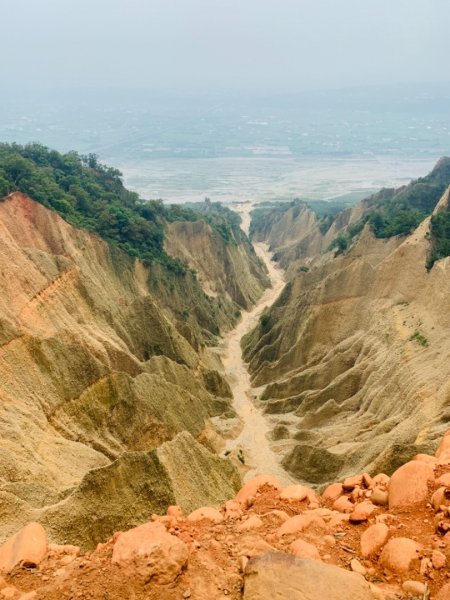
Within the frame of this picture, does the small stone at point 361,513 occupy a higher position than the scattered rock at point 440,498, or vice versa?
the scattered rock at point 440,498

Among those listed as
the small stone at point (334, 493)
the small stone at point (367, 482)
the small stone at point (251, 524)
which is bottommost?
the small stone at point (334, 493)

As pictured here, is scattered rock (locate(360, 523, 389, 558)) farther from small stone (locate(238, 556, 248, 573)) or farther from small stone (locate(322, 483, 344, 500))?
small stone (locate(322, 483, 344, 500))

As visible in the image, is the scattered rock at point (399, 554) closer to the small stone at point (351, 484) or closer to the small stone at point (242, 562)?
the small stone at point (242, 562)

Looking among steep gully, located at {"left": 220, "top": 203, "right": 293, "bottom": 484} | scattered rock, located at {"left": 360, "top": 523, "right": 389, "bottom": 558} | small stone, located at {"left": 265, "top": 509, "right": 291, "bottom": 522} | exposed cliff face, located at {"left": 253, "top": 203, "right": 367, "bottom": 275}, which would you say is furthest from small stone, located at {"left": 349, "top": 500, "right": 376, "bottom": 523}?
exposed cliff face, located at {"left": 253, "top": 203, "right": 367, "bottom": 275}

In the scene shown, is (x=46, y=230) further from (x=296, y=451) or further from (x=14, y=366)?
(x=296, y=451)

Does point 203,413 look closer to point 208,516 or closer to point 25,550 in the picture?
point 208,516

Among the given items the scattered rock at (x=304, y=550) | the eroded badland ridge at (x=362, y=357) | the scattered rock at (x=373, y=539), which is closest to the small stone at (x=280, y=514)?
the scattered rock at (x=304, y=550)
